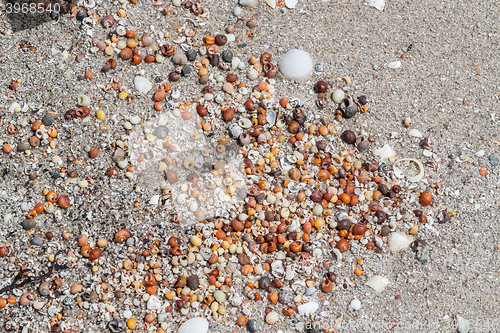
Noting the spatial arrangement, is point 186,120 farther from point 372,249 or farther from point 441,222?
point 441,222

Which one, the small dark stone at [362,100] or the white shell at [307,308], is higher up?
the small dark stone at [362,100]

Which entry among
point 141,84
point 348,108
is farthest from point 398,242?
point 141,84

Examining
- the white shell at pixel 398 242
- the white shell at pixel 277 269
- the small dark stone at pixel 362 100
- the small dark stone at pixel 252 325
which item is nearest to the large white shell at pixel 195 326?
the small dark stone at pixel 252 325

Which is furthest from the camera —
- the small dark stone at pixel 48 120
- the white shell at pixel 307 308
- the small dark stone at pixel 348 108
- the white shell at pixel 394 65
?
the white shell at pixel 394 65

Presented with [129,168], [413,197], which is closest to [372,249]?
[413,197]

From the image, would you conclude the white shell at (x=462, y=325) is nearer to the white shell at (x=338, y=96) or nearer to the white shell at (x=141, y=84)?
the white shell at (x=338, y=96)

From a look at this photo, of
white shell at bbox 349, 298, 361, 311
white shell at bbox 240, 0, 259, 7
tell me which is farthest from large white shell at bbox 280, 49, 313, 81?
white shell at bbox 349, 298, 361, 311

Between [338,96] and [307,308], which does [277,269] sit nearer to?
[307,308]

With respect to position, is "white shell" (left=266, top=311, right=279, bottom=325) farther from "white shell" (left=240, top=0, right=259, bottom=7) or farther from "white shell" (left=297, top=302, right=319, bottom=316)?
"white shell" (left=240, top=0, right=259, bottom=7)
